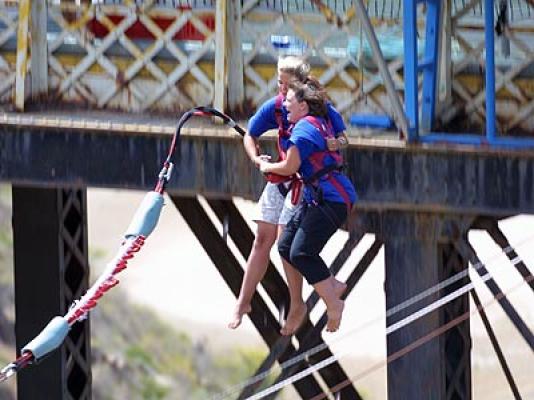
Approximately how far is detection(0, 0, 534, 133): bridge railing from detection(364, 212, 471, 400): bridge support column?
64 centimetres

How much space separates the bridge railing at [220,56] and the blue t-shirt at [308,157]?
3.76 ft

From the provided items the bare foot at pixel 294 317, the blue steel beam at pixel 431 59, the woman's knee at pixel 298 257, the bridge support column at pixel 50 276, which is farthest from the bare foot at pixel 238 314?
the bridge support column at pixel 50 276

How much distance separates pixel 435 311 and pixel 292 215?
3.91ft

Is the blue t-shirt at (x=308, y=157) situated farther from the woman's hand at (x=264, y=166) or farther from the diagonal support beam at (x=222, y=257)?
the diagonal support beam at (x=222, y=257)

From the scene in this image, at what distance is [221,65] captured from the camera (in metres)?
12.5

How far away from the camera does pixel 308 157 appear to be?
435 inches

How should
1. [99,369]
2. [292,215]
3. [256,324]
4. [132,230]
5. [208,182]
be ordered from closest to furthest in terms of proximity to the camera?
[132,230]
[292,215]
[208,182]
[256,324]
[99,369]

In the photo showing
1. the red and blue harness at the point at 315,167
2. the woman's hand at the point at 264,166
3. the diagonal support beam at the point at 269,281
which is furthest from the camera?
the diagonal support beam at the point at 269,281

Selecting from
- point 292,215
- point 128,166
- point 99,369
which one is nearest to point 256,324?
point 128,166

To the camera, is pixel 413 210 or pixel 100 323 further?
pixel 100 323

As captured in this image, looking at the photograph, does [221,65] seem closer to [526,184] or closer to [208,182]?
[208,182]

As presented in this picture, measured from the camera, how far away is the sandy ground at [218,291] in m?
36.4

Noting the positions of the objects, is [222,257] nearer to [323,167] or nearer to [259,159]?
[259,159]

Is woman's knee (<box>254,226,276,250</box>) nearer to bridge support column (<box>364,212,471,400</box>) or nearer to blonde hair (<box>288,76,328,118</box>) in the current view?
bridge support column (<box>364,212,471,400</box>)
